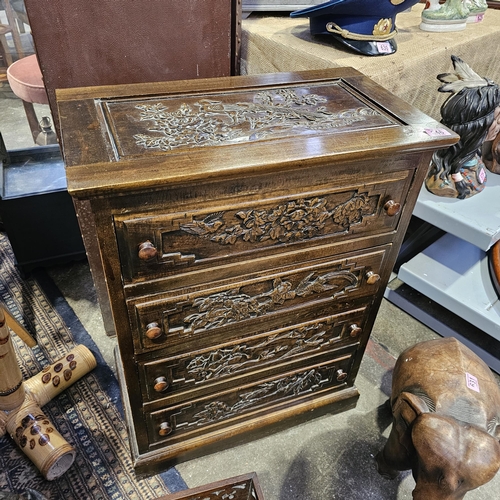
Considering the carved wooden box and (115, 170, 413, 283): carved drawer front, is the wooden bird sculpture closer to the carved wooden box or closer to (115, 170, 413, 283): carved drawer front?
(115, 170, 413, 283): carved drawer front

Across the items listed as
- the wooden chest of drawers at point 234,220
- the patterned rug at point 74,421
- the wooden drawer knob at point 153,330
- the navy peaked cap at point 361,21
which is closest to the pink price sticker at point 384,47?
the navy peaked cap at point 361,21

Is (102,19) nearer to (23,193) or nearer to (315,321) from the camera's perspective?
(23,193)

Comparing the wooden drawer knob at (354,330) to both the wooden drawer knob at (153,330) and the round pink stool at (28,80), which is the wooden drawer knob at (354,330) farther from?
the round pink stool at (28,80)

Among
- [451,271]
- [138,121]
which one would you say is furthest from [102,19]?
[451,271]

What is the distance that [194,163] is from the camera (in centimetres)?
80

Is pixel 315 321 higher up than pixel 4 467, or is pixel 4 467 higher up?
pixel 315 321

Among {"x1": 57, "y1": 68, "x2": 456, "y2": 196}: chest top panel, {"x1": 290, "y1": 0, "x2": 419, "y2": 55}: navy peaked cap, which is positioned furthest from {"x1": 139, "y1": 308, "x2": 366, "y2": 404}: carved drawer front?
{"x1": 290, "y1": 0, "x2": 419, "y2": 55}: navy peaked cap

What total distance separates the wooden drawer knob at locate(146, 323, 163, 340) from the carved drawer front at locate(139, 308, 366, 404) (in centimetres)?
12

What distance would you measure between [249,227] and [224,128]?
0.22 metres

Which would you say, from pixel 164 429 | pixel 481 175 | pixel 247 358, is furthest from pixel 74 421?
pixel 481 175

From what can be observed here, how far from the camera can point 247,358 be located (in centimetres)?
122

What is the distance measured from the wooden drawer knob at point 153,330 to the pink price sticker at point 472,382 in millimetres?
811

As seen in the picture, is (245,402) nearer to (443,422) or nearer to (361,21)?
(443,422)

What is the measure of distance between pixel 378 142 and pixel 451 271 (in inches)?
45.8
